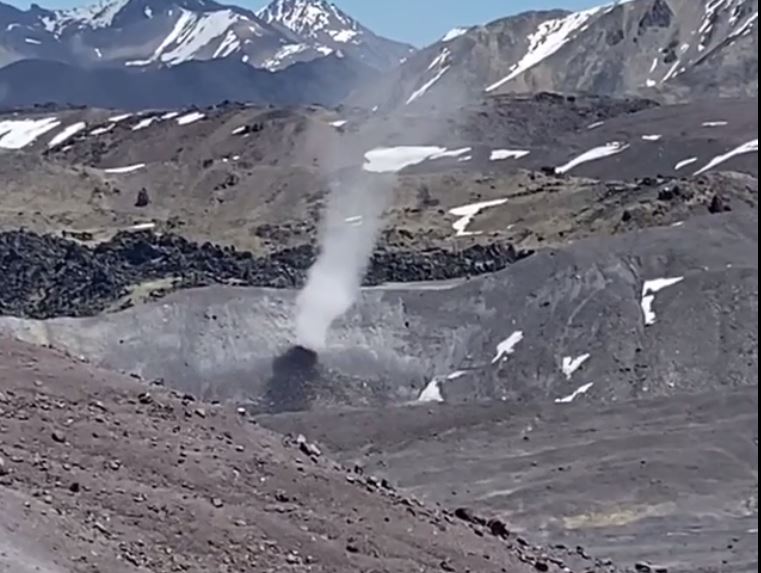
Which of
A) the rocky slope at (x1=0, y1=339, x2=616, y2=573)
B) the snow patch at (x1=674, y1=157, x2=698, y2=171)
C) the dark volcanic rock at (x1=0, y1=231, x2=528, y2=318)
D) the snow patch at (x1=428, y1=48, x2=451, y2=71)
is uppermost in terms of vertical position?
the rocky slope at (x1=0, y1=339, x2=616, y2=573)

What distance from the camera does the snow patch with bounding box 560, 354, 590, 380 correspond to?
115 ft

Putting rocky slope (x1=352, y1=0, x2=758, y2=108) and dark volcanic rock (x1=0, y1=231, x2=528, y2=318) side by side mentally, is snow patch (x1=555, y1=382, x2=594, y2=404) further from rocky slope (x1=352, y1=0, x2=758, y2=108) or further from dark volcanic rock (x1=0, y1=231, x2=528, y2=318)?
rocky slope (x1=352, y1=0, x2=758, y2=108)

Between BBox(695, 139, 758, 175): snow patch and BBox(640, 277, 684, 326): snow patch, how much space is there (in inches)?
1641

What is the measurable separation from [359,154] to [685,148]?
2011cm

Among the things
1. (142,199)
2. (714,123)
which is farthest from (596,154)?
(142,199)

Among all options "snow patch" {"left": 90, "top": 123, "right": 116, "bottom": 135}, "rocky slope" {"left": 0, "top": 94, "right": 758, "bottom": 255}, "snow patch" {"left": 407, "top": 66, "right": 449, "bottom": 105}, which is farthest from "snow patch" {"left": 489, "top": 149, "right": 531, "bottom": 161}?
"snow patch" {"left": 407, "top": 66, "right": 449, "bottom": 105}

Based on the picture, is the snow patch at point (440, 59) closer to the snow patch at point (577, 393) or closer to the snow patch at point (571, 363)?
the snow patch at point (571, 363)

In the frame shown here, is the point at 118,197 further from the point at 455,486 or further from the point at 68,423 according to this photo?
the point at 68,423

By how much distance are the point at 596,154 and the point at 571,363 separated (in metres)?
56.3

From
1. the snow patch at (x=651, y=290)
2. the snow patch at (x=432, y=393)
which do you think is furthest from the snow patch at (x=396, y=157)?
the snow patch at (x=432, y=393)

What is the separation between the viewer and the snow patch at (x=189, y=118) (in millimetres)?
115350

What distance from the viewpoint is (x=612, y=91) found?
171000 millimetres

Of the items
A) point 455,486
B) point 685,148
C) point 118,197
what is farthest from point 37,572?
point 685,148

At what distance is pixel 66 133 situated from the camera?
12494 cm
